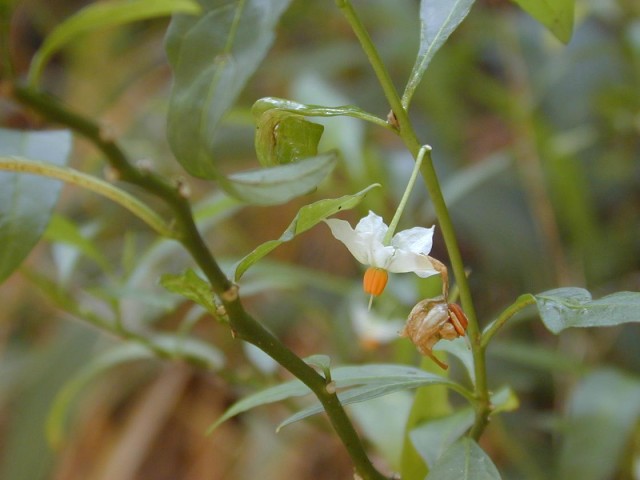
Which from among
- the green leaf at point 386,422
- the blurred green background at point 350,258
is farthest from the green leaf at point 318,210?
the blurred green background at point 350,258

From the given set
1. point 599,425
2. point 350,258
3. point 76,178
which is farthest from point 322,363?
point 350,258

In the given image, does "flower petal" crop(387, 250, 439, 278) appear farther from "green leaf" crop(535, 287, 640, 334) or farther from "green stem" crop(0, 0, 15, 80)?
"green stem" crop(0, 0, 15, 80)

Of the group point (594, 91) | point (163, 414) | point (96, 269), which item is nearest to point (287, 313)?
point (163, 414)

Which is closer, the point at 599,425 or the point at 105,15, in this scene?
the point at 105,15

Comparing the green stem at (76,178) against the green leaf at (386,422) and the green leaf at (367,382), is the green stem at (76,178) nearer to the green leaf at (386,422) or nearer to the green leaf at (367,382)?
the green leaf at (367,382)

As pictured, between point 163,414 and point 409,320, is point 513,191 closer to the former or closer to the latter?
point 163,414

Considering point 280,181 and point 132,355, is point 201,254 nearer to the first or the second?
point 280,181
